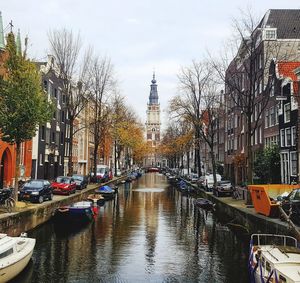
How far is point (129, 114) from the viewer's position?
278 ft

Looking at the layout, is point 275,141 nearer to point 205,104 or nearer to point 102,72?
point 205,104

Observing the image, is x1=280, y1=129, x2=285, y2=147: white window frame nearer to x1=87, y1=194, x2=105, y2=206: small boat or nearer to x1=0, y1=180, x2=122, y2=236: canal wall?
x1=87, y1=194, x2=105, y2=206: small boat

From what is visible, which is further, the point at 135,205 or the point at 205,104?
the point at 205,104

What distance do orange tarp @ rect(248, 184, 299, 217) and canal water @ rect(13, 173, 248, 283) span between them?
2424 mm

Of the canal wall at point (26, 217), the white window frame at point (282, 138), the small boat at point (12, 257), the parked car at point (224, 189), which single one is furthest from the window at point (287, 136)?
the small boat at point (12, 257)

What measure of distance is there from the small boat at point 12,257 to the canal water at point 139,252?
0.65 meters

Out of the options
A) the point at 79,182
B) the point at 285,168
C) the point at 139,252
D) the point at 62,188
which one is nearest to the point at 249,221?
the point at 139,252

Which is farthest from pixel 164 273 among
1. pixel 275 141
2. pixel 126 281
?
pixel 275 141

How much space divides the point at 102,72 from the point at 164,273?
131 feet

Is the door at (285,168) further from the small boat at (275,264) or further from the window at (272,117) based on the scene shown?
the small boat at (275,264)

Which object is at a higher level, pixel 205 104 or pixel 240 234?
pixel 205 104

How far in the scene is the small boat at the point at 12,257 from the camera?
1420cm

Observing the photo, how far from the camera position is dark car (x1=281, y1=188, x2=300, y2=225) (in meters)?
20.9

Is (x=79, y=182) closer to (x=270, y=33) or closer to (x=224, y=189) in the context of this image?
(x=224, y=189)
